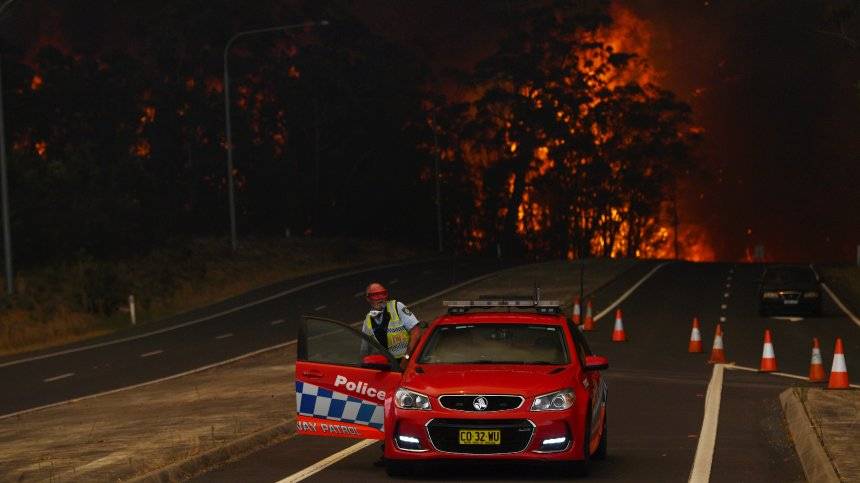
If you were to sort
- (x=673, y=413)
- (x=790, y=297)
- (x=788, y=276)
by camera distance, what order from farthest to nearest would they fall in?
1. (x=788, y=276)
2. (x=790, y=297)
3. (x=673, y=413)

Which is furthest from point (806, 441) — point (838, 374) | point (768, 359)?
point (768, 359)

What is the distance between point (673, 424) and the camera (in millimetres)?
17281

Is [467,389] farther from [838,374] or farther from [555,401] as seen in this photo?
[838,374]

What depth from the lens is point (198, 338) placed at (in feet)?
127

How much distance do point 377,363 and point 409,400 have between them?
661mm

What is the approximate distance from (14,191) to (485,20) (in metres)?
69.2

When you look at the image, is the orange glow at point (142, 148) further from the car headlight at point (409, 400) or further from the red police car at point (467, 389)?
the car headlight at point (409, 400)

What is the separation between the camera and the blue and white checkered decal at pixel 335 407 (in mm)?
13320

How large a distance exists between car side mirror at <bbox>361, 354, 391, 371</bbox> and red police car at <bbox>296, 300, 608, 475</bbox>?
12 millimetres

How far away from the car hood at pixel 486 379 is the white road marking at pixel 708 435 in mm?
1340

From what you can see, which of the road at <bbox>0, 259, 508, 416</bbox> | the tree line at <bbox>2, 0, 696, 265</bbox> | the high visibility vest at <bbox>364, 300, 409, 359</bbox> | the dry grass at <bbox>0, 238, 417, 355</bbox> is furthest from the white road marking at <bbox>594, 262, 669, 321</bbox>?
the high visibility vest at <bbox>364, 300, 409, 359</bbox>

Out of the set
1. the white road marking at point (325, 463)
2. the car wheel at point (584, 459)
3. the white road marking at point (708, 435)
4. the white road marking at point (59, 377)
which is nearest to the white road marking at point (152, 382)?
the white road marking at point (59, 377)

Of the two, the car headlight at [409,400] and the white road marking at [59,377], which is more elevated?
the car headlight at [409,400]

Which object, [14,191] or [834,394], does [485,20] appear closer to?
[14,191]
